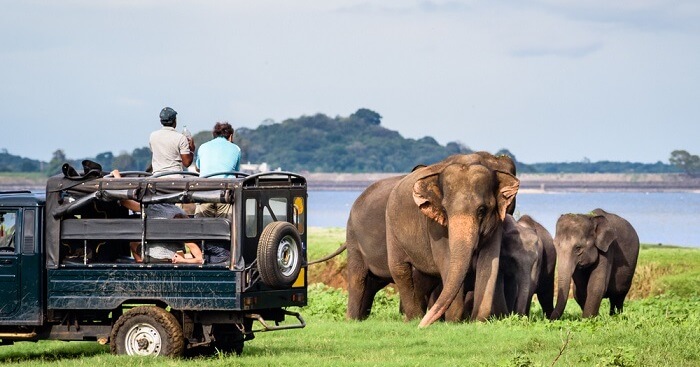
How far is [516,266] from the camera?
78.8 ft

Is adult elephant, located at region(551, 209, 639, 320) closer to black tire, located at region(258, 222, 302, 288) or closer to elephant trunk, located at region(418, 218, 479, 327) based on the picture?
elephant trunk, located at region(418, 218, 479, 327)

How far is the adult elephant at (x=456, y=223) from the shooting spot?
21469mm

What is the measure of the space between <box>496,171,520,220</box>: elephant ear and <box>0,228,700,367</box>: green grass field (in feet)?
5.41

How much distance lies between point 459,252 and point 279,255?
4720mm

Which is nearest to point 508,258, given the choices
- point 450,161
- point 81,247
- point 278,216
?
point 450,161

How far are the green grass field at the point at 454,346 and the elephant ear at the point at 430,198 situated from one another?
1.63m

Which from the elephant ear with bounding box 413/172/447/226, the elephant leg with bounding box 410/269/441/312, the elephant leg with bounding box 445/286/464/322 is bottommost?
the elephant leg with bounding box 445/286/464/322

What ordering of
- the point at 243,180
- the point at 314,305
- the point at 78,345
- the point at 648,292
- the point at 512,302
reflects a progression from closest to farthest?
the point at 243,180
the point at 78,345
the point at 512,302
the point at 314,305
the point at 648,292

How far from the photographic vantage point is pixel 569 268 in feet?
90.3

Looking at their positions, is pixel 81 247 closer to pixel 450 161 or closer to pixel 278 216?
pixel 278 216

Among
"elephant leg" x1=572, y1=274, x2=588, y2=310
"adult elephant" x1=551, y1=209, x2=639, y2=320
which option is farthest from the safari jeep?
"elephant leg" x1=572, y1=274, x2=588, y2=310

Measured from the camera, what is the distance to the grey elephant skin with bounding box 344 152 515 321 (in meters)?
24.9

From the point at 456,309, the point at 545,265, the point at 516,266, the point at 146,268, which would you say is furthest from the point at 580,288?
the point at 146,268

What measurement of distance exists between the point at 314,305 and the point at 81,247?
926cm
